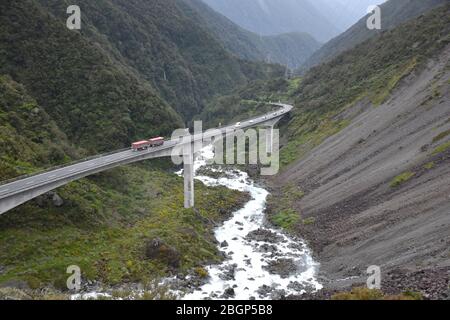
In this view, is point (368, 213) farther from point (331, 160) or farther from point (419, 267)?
point (331, 160)

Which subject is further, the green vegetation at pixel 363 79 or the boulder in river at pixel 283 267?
the green vegetation at pixel 363 79

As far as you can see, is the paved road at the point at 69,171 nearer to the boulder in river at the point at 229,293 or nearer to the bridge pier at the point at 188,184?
the bridge pier at the point at 188,184

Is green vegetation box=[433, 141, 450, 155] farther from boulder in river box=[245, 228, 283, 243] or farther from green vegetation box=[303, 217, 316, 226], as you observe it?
boulder in river box=[245, 228, 283, 243]

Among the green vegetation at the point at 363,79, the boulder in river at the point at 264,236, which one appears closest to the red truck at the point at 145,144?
the boulder in river at the point at 264,236

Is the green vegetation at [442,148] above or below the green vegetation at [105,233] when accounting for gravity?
above

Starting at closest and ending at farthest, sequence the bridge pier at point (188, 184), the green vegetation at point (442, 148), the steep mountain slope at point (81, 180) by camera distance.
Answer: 1. the steep mountain slope at point (81, 180)
2. the green vegetation at point (442, 148)
3. the bridge pier at point (188, 184)

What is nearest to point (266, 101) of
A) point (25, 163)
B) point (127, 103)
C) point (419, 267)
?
point (127, 103)

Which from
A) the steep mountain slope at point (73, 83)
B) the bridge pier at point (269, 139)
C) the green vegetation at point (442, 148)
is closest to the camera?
the green vegetation at point (442, 148)

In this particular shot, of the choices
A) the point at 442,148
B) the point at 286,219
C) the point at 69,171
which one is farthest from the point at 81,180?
the point at 442,148
